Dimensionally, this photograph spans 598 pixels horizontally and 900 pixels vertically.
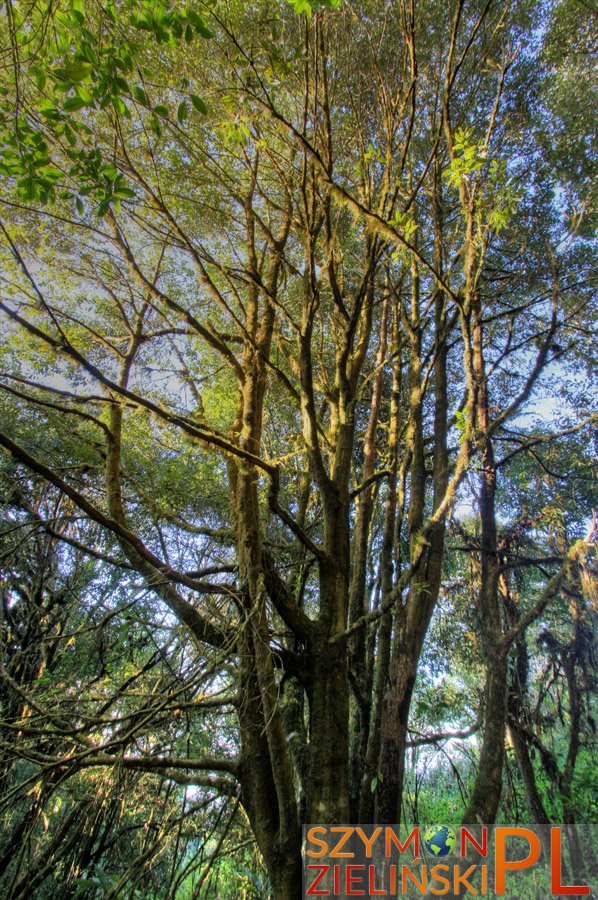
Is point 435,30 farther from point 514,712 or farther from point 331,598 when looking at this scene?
point 514,712

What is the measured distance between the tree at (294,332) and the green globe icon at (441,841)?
20 cm

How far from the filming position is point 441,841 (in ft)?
7.17

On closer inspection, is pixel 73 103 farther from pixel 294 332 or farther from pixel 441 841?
pixel 441 841

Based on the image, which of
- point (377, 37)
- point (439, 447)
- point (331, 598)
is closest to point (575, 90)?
point (377, 37)

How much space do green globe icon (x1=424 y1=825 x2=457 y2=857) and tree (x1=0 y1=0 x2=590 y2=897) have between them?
0.67 ft

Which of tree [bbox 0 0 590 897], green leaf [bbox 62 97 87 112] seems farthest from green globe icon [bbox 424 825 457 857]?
green leaf [bbox 62 97 87 112]

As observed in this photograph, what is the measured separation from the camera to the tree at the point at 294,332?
6.46 ft

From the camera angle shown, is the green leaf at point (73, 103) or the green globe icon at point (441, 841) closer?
the green leaf at point (73, 103)

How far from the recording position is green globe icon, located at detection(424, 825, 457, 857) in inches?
85.7

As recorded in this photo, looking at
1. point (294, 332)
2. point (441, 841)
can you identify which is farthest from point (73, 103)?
point (441, 841)

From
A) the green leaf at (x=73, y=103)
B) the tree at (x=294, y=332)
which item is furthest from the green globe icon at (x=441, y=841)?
the green leaf at (x=73, y=103)

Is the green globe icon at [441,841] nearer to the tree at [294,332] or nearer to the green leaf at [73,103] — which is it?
the tree at [294,332]

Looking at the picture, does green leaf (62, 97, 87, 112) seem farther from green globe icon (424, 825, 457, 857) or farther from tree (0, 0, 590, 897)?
green globe icon (424, 825, 457, 857)

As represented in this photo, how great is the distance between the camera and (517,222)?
13.6 feet
